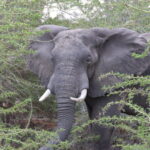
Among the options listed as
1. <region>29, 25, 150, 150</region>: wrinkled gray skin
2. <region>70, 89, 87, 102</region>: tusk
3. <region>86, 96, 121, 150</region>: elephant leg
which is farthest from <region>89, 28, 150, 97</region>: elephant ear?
<region>70, 89, 87, 102</region>: tusk

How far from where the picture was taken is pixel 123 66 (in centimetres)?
514

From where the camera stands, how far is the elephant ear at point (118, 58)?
5027 millimetres

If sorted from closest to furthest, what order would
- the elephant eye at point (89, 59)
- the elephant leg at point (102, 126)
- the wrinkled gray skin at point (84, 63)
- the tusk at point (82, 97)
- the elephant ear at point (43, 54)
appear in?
the tusk at point (82, 97), the wrinkled gray skin at point (84, 63), the elephant eye at point (89, 59), the elephant leg at point (102, 126), the elephant ear at point (43, 54)

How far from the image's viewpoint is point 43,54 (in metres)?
5.17

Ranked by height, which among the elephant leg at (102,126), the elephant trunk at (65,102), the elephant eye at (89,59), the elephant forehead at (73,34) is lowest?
the elephant leg at (102,126)

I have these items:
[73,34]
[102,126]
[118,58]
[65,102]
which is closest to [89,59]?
[73,34]

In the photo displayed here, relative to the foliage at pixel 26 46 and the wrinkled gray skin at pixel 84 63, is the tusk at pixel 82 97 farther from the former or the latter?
the foliage at pixel 26 46

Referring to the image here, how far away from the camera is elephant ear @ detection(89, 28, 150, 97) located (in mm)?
5027

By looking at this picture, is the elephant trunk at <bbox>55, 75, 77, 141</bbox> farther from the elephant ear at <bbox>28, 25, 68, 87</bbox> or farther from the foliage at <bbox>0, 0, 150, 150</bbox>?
the elephant ear at <bbox>28, 25, 68, 87</bbox>

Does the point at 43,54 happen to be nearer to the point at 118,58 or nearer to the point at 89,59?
the point at 89,59

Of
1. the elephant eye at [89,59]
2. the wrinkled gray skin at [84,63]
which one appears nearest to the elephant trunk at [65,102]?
the wrinkled gray skin at [84,63]

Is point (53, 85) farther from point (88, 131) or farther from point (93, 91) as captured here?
point (88, 131)

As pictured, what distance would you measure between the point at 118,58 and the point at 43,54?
755 millimetres

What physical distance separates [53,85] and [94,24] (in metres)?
1.61
